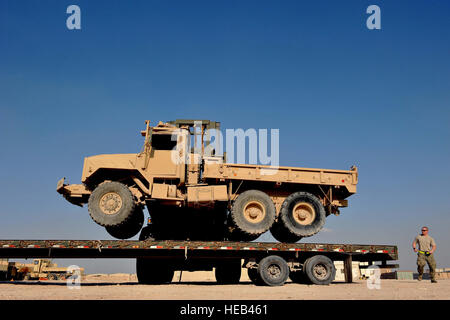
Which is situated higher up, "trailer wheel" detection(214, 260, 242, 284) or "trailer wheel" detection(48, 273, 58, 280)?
"trailer wheel" detection(214, 260, 242, 284)

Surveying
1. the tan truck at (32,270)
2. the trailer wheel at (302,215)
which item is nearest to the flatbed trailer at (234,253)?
the trailer wheel at (302,215)

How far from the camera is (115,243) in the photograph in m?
11.0

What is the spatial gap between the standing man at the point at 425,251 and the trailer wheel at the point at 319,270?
3209 mm

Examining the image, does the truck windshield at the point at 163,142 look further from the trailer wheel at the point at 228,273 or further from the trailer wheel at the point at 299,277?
the trailer wheel at the point at 299,277

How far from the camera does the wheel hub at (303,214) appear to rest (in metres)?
12.7

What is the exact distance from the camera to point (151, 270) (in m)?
12.8

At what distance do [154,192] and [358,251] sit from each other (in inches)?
256

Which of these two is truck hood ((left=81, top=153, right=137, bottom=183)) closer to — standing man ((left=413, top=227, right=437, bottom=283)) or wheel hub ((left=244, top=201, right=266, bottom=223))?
wheel hub ((left=244, top=201, right=266, bottom=223))

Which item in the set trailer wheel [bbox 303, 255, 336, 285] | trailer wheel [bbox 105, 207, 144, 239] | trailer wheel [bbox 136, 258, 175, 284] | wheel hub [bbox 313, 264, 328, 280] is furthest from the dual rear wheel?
trailer wheel [bbox 105, 207, 144, 239]

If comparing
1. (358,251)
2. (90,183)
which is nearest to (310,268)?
(358,251)

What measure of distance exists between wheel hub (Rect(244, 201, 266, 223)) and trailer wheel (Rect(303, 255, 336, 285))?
196 cm

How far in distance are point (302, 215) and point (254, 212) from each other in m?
1.58

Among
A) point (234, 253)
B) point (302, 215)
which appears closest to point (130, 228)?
point (234, 253)

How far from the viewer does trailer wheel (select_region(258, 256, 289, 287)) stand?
37.0ft
